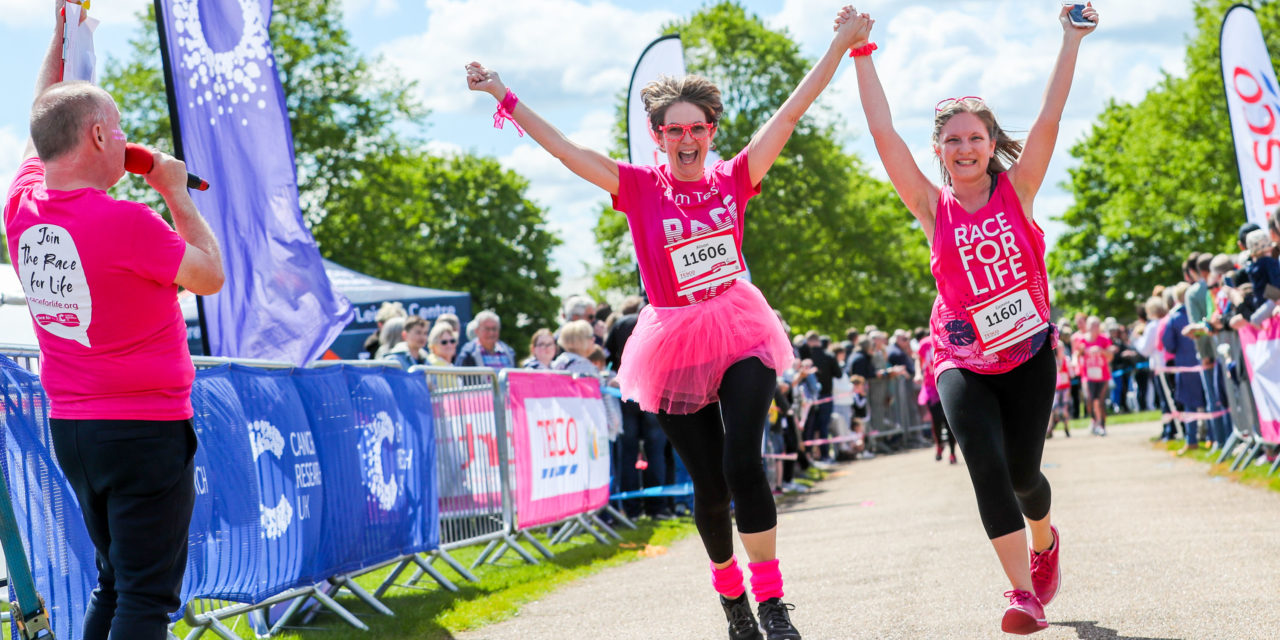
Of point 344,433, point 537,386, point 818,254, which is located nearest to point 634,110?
point 537,386

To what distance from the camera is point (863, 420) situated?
894 inches

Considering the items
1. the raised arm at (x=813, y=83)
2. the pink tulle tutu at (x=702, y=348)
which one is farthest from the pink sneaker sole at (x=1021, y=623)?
the raised arm at (x=813, y=83)

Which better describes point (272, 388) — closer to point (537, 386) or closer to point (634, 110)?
point (537, 386)

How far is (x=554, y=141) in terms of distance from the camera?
5051 millimetres

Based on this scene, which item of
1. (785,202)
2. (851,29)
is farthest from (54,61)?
(785,202)

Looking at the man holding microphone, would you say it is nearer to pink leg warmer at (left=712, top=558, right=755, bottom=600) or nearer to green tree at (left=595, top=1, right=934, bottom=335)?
pink leg warmer at (left=712, top=558, right=755, bottom=600)

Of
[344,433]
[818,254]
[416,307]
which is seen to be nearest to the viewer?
[344,433]

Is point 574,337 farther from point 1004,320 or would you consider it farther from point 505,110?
point 1004,320

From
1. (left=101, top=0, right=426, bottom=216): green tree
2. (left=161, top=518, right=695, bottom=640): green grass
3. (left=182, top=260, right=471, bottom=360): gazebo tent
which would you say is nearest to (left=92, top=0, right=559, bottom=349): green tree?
(left=101, top=0, right=426, bottom=216): green tree

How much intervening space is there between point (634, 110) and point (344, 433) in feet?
21.1

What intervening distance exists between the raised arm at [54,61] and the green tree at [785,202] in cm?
3971

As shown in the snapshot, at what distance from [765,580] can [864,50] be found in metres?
2.09

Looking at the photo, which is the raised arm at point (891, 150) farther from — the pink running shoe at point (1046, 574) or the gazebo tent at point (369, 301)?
the gazebo tent at point (369, 301)

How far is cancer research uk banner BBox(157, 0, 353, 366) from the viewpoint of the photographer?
759 cm
